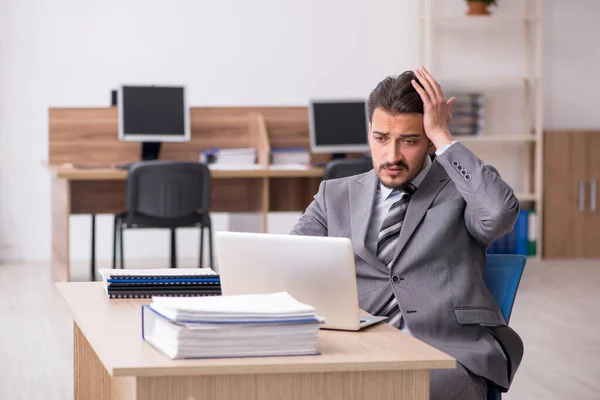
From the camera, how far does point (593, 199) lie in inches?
288

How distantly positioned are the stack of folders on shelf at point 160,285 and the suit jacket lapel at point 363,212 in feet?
1.02

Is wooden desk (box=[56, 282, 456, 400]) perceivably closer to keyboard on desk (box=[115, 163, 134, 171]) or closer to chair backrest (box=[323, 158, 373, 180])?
chair backrest (box=[323, 158, 373, 180])

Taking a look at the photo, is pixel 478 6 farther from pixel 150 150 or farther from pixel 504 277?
pixel 504 277

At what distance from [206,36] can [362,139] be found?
1792 millimetres

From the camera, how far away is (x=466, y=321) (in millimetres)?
1942

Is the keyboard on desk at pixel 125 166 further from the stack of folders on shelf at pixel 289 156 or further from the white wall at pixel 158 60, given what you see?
the white wall at pixel 158 60

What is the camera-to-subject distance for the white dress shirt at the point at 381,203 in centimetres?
208

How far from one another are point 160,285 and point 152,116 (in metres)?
3.90

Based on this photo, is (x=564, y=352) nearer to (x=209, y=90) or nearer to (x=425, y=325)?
(x=425, y=325)

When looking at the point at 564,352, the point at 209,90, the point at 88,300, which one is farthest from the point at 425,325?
the point at 209,90

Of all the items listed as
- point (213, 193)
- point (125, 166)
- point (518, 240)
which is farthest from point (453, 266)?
point (518, 240)

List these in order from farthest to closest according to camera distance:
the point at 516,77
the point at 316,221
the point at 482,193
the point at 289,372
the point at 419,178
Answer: the point at 516,77
the point at 316,221
the point at 419,178
the point at 482,193
the point at 289,372

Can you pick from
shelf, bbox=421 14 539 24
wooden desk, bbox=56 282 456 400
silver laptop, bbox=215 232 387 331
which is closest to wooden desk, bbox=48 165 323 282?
shelf, bbox=421 14 539 24

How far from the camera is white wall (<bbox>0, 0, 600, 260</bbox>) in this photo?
701 cm
